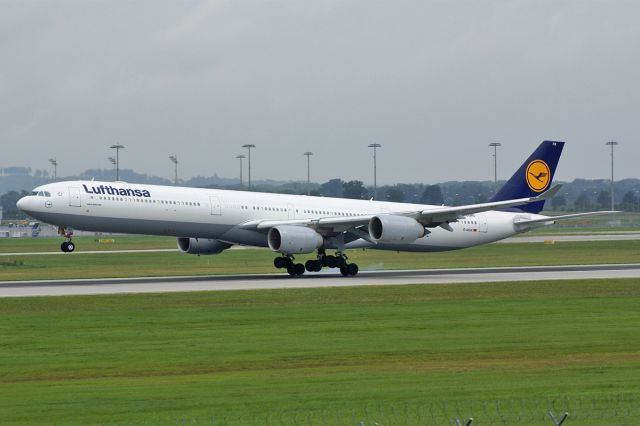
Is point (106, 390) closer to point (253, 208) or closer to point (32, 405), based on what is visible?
point (32, 405)

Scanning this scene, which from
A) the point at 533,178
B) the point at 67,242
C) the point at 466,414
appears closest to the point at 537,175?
the point at 533,178

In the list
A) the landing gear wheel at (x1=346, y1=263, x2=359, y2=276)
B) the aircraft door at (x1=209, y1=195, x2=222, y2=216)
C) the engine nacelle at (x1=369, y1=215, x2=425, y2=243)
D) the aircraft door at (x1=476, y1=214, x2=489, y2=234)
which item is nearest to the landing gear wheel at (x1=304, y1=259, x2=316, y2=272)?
the landing gear wheel at (x1=346, y1=263, x2=359, y2=276)

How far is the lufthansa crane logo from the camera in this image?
65.7m

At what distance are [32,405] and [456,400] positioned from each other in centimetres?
799

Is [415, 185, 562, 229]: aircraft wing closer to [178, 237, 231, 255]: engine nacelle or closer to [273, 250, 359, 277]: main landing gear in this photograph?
[273, 250, 359, 277]: main landing gear

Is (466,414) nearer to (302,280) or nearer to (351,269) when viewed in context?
(302,280)

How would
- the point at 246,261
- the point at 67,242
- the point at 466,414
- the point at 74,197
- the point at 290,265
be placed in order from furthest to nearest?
the point at 246,261, the point at 290,265, the point at 67,242, the point at 74,197, the point at 466,414

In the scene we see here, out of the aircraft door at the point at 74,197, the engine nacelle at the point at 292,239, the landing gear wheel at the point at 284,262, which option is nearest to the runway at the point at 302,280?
the landing gear wheel at the point at 284,262

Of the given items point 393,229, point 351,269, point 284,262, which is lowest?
point 351,269

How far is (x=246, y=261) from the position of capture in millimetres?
75812

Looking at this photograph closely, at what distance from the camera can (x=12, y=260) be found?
7756cm

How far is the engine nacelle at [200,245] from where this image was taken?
5934 centimetres

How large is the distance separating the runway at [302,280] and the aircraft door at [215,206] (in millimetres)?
3444

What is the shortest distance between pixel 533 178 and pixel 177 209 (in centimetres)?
2338
